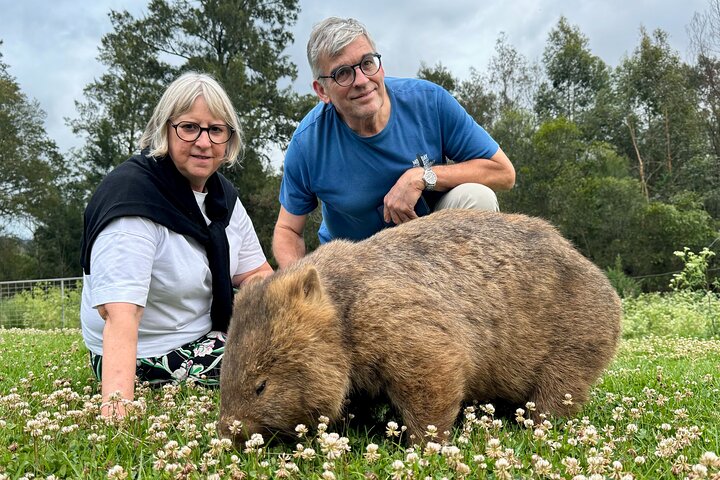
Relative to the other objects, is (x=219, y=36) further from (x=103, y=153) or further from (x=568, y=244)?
(x=568, y=244)

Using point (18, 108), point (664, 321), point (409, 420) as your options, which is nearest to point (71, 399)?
point (409, 420)

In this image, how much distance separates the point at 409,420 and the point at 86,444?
1.54 m

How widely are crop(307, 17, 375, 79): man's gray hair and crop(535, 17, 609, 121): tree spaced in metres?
30.9

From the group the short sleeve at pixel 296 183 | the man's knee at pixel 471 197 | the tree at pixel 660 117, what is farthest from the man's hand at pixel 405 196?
the tree at pixel 660 117

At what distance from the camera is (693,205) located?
2530cm

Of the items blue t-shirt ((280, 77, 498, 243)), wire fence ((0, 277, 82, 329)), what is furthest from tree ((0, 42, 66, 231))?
blue t-shirt ((280, 77, 498, 243))

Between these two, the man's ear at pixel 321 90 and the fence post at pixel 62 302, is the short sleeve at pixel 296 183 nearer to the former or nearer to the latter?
the man's ear at pixel 321 90

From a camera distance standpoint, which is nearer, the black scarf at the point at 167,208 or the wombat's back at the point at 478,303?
the wombat's back at the point at 478,303

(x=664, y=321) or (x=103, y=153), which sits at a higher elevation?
(x=103, y=153)

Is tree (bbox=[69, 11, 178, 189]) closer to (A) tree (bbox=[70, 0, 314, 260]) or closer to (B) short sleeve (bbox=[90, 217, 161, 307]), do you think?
(A) tree (bbox=[70, 0, 314, 260])

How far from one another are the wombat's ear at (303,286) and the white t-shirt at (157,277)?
1.18 metres

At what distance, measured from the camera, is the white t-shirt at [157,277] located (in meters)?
3.94

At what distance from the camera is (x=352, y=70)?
15.3 feet

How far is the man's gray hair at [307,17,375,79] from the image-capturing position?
4.59 m
